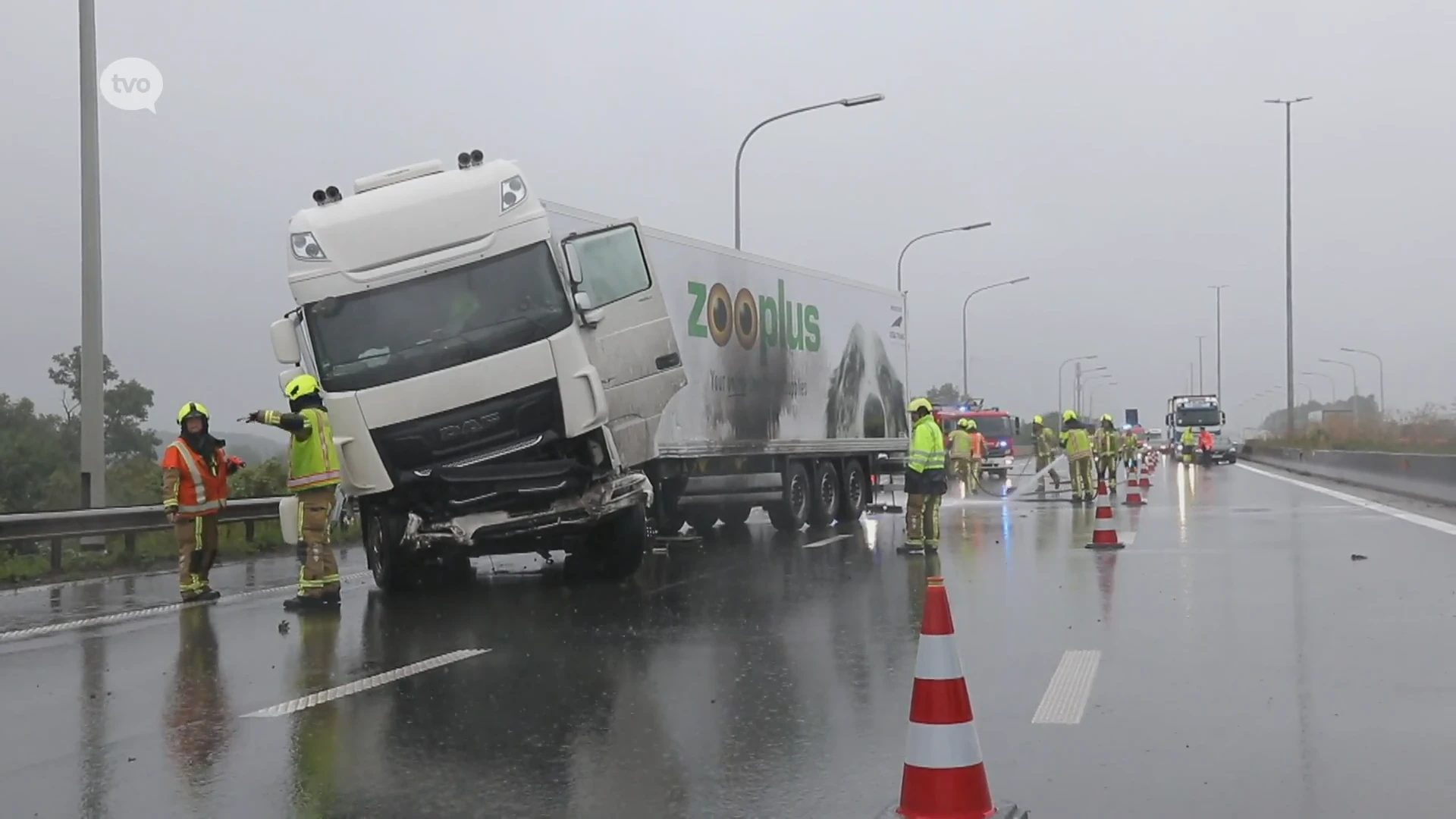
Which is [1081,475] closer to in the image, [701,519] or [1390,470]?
[1390,470]

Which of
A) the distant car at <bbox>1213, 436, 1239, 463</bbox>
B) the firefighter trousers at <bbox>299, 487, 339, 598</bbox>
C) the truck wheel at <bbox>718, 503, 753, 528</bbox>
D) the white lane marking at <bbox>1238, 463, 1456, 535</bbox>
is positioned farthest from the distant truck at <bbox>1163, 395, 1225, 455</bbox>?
the firefighter trousers at <bbox>299, 487, 339, 598</bbox>

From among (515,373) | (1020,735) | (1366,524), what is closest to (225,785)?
(1020,735)

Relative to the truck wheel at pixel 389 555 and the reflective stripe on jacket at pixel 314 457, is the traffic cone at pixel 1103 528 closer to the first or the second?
the truck wheel at pixel 389 555

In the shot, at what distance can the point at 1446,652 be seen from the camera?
29.4 feet

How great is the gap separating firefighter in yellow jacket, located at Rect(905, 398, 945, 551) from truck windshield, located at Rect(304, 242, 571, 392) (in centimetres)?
555

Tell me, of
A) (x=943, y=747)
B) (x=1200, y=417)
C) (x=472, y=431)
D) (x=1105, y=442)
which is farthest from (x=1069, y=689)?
(x=1200, y=417)

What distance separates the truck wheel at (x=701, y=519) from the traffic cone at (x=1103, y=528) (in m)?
4.75

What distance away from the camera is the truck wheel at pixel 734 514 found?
1964 cm

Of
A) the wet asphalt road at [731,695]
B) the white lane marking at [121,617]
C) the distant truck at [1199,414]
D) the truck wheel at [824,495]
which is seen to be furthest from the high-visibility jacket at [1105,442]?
the distant truck at [1199,414]

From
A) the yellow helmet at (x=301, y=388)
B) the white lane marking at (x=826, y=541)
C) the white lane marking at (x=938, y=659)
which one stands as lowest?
the white lane marking at (x=826, y=541)

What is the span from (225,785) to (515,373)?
6.35m

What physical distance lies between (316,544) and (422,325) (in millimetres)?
1986

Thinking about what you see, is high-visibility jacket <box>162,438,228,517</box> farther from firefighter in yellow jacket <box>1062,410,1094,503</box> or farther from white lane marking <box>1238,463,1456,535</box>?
firefighter in yellow jacket <box>1062,410,1094,503</box>

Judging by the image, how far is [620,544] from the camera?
45.1 ft
